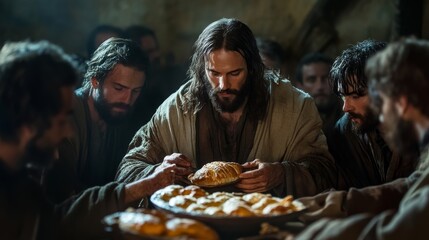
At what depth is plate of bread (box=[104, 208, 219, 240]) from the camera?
3125 millimetres

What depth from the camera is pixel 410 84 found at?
10.7ft

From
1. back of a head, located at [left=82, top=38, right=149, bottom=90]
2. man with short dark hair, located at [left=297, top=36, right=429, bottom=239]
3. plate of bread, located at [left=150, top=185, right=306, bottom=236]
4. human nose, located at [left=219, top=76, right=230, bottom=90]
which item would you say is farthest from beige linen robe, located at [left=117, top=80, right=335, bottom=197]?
man with short dark hair, located at [left=297, top=36, right=429, bottom=239]

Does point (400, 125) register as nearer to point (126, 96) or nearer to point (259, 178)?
point (259, 178)

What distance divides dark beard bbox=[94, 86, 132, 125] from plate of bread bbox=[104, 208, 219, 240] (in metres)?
2.54

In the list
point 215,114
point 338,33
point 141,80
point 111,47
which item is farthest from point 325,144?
point 338,33

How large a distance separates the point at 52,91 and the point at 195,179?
1482mm

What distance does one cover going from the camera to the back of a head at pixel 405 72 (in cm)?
326

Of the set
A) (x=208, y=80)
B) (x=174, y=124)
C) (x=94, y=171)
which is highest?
(x=208, y=80)

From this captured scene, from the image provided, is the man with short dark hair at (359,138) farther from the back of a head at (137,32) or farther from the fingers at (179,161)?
the back of a head at (137,32)

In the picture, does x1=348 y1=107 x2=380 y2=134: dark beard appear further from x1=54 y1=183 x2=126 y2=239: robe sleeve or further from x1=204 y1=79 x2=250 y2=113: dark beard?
→ x1=54 y1=183 x2=126 y2=239: robe sleeve

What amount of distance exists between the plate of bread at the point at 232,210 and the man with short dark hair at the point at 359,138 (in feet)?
→ 5.10

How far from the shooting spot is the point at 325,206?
12.8 feet

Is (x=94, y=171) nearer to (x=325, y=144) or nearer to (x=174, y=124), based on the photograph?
(x=174, y=124)

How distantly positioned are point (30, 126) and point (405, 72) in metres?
1.81
